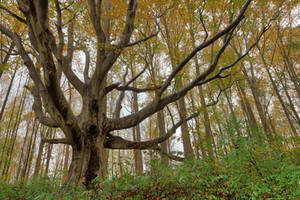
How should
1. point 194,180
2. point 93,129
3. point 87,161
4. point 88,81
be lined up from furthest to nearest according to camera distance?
point 88,81 → point 93,129 → point 87,161 → point 194,180

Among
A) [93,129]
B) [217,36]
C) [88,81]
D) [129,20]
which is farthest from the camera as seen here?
[88,81]

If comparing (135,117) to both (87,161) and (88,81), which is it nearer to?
(87,161)

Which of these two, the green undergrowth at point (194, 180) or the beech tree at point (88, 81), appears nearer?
the green undergrowth at point (194, 180)

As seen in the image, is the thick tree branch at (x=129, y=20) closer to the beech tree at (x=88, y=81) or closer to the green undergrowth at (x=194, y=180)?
the beech tree at (x=88, y=81)

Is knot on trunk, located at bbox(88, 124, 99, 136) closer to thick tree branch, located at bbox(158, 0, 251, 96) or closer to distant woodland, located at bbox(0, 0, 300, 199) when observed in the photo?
distant woodland, located at bbox(0, 0, 300, 199)

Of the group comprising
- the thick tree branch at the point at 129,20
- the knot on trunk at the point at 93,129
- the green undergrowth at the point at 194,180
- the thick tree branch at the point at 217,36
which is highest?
the thick tree branch at the point at 129,20

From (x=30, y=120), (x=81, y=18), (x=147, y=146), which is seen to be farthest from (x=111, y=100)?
(x=147, y=146)

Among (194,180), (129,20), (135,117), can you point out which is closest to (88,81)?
(135,117)

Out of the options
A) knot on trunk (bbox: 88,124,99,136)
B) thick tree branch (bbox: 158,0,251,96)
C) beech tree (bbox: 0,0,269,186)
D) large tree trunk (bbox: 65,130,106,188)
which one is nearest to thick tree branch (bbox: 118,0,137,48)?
beech tree (bbox: 0,0,269,186)

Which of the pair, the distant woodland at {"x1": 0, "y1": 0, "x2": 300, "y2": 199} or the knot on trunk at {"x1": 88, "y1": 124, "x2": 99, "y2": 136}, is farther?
the knot on trunk at {"x1": 88, "y1": 124, "x2": 99, "y2": 136}

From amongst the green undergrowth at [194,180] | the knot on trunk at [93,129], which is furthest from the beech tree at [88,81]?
the green undergrowth at [194,180]

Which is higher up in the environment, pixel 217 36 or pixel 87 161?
pixel 217 36

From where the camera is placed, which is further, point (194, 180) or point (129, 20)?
point (129, 20)

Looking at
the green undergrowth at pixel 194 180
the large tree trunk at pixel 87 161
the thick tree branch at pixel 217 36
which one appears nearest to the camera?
the green undergrowth at pixel 194 180
